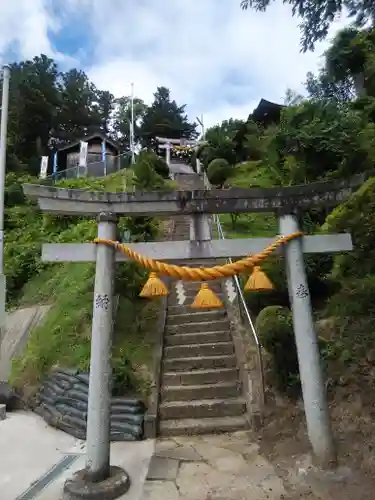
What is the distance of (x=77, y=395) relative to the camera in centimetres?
657

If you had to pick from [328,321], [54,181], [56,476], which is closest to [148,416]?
[56,476]

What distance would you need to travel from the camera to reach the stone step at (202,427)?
5836 mm

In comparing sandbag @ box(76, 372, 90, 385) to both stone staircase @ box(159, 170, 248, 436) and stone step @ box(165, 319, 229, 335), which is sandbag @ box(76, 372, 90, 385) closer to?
stone staircase @ box(159, 170, 248, 436)

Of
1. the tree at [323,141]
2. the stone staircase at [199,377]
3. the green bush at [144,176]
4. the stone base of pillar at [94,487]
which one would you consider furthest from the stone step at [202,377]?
the green bush at [144,176]

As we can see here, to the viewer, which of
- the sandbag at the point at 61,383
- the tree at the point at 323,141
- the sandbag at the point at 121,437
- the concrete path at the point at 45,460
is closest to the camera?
the concrete path at the point at 45,460

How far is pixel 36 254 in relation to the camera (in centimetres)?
1481

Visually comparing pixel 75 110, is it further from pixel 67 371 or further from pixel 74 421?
pixel 74 421

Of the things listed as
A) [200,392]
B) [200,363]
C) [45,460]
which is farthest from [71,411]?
[200,363]

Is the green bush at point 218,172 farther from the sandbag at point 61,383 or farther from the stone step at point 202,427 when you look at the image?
the stone step at point 202,427

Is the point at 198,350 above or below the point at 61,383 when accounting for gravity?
above

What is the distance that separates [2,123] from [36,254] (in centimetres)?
779

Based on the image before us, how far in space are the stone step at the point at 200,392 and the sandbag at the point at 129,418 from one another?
640 mm

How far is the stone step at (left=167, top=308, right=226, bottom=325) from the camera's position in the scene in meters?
8.23

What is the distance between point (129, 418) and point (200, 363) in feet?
5.35
